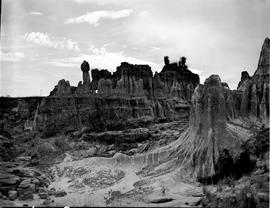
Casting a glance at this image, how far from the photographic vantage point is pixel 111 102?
1677 inches

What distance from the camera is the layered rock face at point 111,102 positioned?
38562 millimetres

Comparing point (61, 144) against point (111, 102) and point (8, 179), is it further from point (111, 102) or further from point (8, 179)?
point (8, 179)

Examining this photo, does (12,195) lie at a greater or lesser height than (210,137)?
lesser

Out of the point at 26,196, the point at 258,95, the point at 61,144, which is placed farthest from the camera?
the point at 61,144

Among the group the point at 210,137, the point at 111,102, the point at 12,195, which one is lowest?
the point at 12,195

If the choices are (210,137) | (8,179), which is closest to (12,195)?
(8,179)

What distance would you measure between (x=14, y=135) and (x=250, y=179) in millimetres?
26672

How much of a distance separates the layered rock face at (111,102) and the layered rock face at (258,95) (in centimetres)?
1491

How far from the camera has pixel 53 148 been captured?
31.8m

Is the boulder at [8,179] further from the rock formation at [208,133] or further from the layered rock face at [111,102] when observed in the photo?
the layered rock face at [111,102]

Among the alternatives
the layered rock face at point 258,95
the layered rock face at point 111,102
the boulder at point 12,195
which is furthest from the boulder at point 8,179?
the layered rock face at point 111,102

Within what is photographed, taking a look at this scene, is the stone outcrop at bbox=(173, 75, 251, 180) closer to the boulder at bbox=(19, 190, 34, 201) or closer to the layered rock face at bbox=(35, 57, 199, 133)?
the boulder at bbox=(19, 190, 34, 201)

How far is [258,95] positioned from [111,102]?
20401 mm

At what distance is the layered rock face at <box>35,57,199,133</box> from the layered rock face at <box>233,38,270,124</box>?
1491 centimetres
